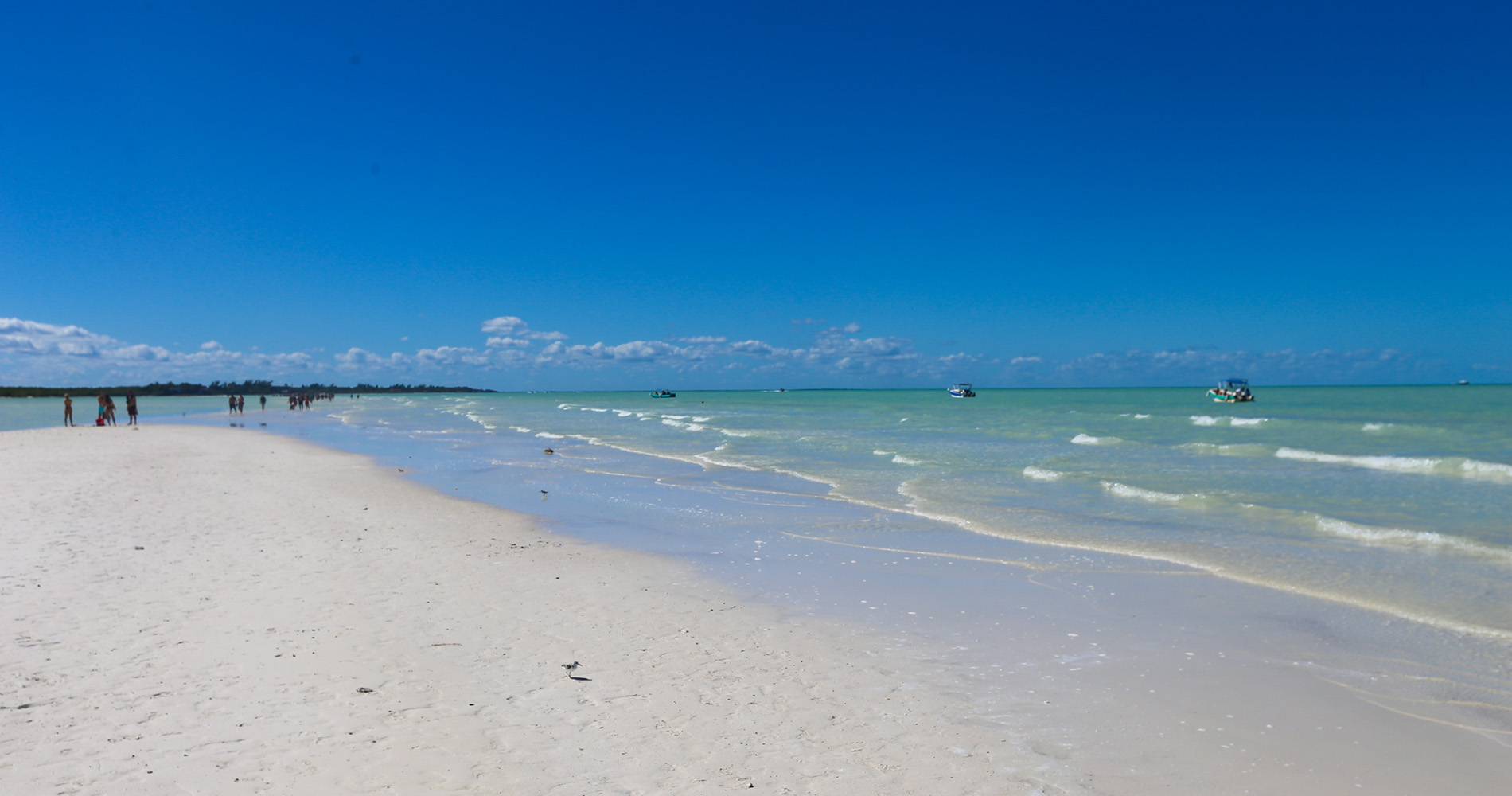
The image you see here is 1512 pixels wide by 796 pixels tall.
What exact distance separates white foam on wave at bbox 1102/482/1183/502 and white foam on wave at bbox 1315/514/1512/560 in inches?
126

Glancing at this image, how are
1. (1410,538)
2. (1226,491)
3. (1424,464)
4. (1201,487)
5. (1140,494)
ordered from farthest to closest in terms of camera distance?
(1424,464) → (1201,487) → (1226,491) → (1140,494) → (1410,538)

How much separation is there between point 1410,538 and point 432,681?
1351 centimetres

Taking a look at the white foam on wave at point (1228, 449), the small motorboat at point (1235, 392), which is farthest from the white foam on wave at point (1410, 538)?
the small motorboat at point (1235, 392)

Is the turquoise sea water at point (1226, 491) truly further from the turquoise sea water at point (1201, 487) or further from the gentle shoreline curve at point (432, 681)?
the gentle shoreline curve at point (432, 681)

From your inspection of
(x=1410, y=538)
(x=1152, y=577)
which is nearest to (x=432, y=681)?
(x=1152, y=577)

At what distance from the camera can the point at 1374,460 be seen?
23.4m

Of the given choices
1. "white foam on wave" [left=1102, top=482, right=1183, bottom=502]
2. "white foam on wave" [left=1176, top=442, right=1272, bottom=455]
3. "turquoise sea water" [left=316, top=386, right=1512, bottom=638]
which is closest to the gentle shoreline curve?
"turquoise sea water" [left=316, top=386, right=1512, bottom=638]

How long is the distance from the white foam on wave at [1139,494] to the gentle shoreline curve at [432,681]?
11.1m

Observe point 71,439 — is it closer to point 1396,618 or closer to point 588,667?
point 588,667

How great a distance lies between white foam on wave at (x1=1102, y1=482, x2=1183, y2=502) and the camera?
16272 millimetres

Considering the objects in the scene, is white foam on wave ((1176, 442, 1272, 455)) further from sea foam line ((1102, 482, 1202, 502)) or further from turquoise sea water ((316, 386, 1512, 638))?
sea foam line ((1102, 482, 1202, 502))

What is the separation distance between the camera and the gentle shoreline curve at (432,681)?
15.0 ft

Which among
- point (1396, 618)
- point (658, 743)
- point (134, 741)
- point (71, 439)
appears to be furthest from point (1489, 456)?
point (71, 439)

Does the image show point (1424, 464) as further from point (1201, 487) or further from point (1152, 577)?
point (1152, 577)
